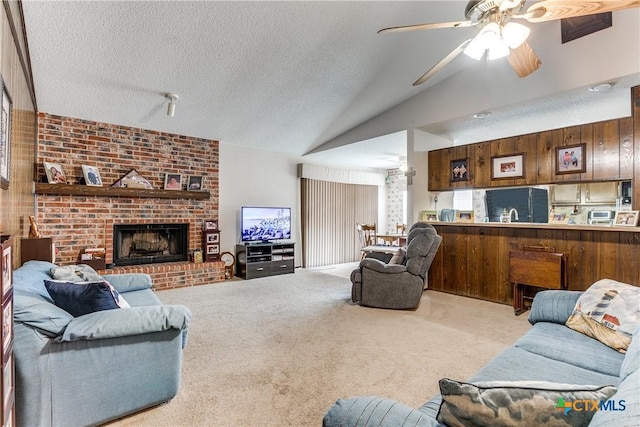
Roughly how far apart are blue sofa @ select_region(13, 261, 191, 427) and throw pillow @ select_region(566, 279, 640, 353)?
7.53ft

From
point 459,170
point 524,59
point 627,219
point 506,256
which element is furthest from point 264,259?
point 627,219

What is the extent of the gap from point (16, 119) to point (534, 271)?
497 centimetres

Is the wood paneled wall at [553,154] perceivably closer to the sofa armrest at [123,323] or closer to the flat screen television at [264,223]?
the flat screen television at [264,223]

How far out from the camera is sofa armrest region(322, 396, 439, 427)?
810 mm

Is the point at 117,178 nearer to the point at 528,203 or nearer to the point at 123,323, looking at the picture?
the point at 123,323

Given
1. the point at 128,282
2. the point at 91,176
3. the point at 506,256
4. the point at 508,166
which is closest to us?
the point at 128,282

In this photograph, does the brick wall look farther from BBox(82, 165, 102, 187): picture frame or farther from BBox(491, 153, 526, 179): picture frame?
BBox(491, 153, 526, 179): picture frame

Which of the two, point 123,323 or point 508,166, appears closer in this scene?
point 123,323

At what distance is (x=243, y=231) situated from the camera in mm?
5449

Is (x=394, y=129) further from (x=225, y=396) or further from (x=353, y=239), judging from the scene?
(x=225, y=396)

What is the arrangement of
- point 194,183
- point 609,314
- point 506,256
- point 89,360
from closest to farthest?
point 89,360 < point 609,314 < point 506,256 < point 194,183

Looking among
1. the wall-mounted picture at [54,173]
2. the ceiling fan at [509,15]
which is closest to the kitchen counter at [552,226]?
the ceiling fan at [509,15]

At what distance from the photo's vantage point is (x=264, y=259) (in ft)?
18.2

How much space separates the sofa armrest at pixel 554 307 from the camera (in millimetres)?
1996
